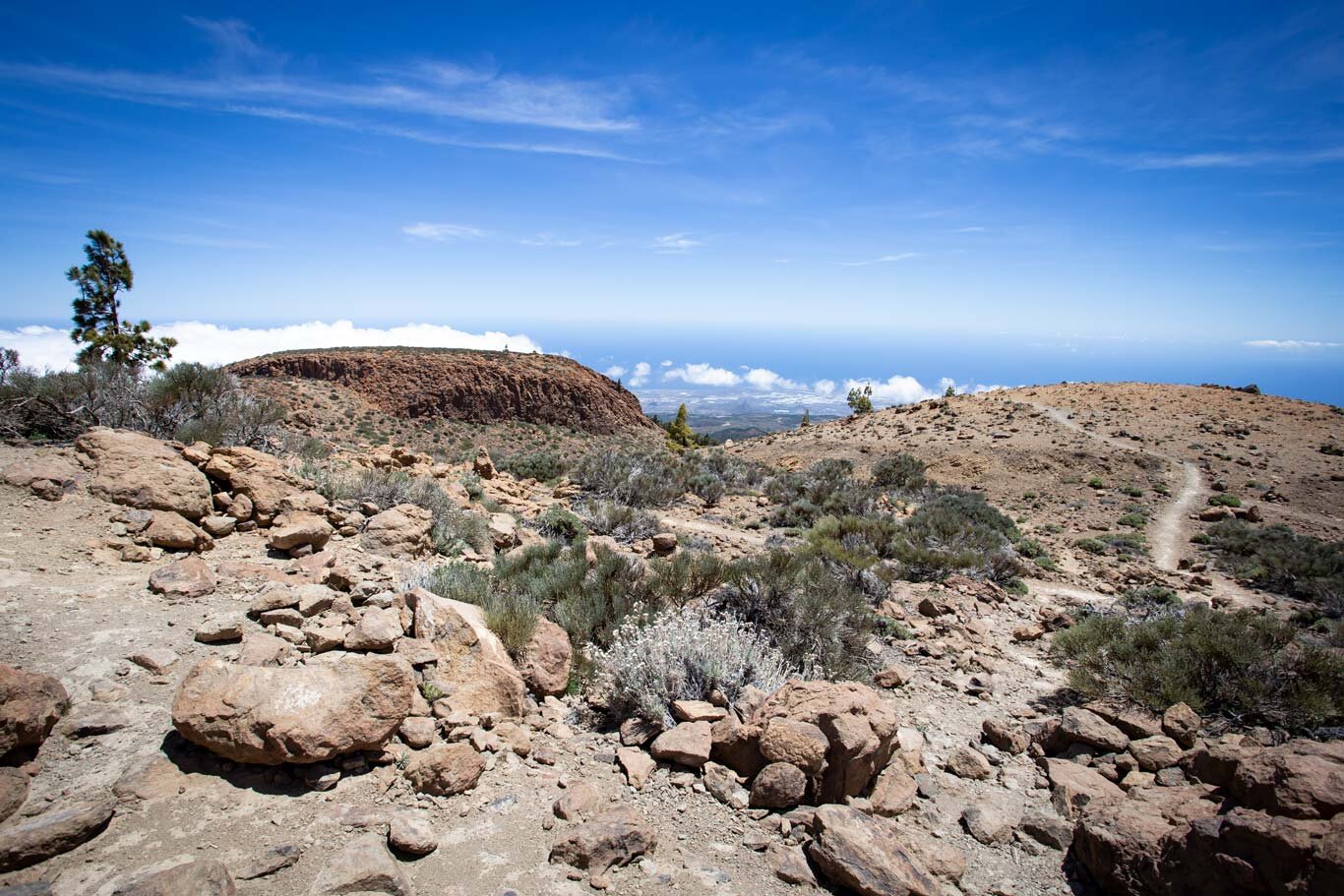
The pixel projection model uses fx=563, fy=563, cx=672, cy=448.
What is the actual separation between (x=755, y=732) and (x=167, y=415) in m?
9.33

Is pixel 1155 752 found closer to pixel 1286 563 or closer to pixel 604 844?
pixel 604 844

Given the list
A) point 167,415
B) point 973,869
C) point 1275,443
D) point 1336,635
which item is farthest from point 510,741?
point 1275,443

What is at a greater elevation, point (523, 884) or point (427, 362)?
point (427, 362)

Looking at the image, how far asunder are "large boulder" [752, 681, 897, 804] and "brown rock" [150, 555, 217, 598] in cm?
448

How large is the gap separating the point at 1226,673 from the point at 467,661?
5.85 meters

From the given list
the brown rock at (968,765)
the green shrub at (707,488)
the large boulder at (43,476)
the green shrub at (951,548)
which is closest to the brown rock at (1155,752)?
the brown rock at (968,765)

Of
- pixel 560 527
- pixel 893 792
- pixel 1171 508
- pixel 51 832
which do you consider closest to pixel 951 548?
pixel 560 527

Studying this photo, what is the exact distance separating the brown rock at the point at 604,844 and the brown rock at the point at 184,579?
147 inches

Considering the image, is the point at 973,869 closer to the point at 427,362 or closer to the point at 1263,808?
the point at 1263,808

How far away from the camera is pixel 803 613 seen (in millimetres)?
5375

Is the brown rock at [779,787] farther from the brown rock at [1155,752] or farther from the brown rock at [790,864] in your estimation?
the brown rock at [1155,752]

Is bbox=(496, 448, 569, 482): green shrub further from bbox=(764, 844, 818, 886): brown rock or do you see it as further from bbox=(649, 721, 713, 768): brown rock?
bbox=(764, 844, 818, 886): brown rock

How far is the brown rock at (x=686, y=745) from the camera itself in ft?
11.4

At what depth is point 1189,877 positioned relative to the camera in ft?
8.36
